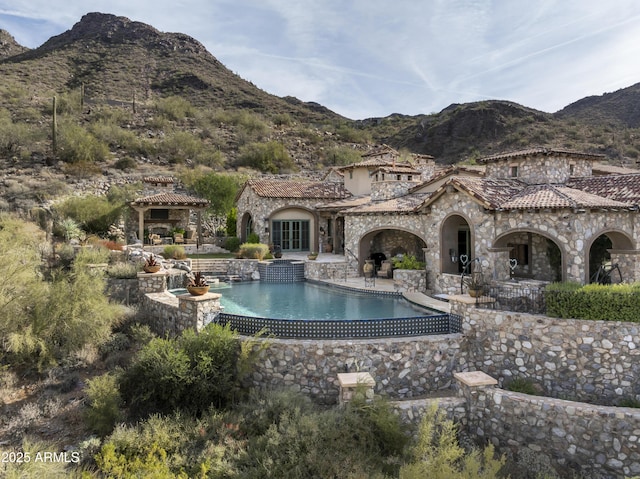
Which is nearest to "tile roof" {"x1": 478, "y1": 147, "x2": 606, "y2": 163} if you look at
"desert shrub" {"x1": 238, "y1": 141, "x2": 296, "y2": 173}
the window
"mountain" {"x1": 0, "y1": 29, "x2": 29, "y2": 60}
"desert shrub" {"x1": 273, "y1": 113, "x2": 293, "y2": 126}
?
the window

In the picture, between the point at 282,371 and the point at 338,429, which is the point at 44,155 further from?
the point at 338,429

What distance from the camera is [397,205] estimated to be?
19328mm

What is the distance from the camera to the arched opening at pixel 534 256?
14.9 metres

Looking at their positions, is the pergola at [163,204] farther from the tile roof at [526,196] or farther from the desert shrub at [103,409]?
the desert shrub at [103,409]

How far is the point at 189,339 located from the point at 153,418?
1.92m

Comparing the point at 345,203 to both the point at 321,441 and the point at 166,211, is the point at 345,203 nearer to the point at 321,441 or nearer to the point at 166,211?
the point at 166,211

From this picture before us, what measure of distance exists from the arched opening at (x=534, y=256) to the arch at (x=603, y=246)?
1.11 m

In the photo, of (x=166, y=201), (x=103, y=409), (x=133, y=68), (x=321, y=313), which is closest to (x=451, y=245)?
(x=321, y=313)

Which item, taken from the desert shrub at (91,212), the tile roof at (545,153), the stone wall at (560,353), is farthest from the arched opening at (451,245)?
the desert shrub at (91,212)

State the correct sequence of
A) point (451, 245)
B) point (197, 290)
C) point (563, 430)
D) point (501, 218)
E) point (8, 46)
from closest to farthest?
point (563, 430) → point (197, 290) → point (501, 218) → point (451, 245) → point (8, 46)

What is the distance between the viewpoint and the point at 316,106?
8500cm

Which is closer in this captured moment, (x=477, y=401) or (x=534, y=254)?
(x=477, y=401)

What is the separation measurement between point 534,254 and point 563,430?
8.99 meters

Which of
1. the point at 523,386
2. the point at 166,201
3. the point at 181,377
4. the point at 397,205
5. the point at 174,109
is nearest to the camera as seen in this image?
the point at 181,377
